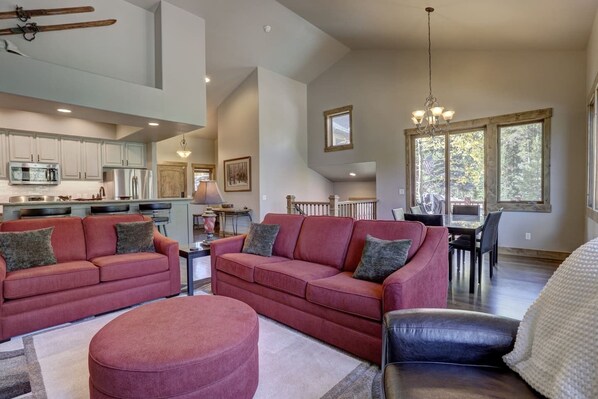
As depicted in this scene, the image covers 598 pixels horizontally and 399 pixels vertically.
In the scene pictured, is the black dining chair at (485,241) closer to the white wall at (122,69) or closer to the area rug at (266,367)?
the area rug at (266,367)

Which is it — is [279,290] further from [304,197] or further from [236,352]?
[304,197]

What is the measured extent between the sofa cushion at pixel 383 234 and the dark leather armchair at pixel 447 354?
1.07m

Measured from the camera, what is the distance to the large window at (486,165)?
511cm

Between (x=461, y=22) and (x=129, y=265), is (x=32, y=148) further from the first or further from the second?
(x=461, y=22)

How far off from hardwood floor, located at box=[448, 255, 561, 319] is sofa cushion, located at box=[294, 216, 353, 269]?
1.27 meters

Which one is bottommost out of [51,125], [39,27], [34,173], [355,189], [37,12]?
[355,189]

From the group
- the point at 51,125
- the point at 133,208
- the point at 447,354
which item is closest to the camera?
the point at 447,354

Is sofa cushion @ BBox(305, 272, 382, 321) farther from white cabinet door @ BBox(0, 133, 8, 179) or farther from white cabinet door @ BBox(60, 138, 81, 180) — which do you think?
white cabinet door @ BBox(0, 133, 8, 179)

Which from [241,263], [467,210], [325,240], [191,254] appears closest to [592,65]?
[467,210]

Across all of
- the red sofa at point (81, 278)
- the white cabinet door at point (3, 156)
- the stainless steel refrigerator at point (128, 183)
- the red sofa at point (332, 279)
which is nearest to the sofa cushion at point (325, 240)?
the red sofa at point (332, 279)

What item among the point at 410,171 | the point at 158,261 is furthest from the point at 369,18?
the point at 158,261

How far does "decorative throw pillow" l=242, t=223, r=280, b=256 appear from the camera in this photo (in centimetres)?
328

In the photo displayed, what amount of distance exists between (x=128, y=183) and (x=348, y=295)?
250 inches

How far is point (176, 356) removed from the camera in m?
1.41
